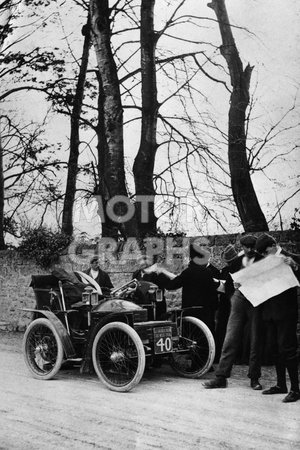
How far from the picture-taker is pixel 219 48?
12672 millimetres

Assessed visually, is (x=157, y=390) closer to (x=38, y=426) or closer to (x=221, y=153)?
(x=38, y=426)

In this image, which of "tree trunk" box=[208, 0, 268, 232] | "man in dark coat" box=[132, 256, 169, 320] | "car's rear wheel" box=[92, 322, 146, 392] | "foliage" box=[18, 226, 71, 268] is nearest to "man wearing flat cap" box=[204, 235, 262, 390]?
"car's rear wheel" box=[92, 322, 146, 392]

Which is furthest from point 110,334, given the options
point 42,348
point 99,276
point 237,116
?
point 237,116

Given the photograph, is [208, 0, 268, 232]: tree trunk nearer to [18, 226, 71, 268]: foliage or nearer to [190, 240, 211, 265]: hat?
[18, 226, 71, 268]: foliage

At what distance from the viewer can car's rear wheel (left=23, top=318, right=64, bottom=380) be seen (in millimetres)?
7190

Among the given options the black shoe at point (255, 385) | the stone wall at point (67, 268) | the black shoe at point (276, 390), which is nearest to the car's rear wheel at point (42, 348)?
the black shoe at point (255, 385)

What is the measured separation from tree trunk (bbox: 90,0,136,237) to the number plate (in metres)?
6.06

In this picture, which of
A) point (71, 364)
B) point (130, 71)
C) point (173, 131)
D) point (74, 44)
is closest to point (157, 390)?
point (71, 364)

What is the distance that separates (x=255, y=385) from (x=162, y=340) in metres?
1.08

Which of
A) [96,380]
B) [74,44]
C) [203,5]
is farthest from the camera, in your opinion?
[74,44]

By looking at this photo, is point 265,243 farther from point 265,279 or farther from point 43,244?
point 43,244

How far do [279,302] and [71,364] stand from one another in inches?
110

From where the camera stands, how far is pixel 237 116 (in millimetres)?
12125

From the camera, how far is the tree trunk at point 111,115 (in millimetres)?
12922
